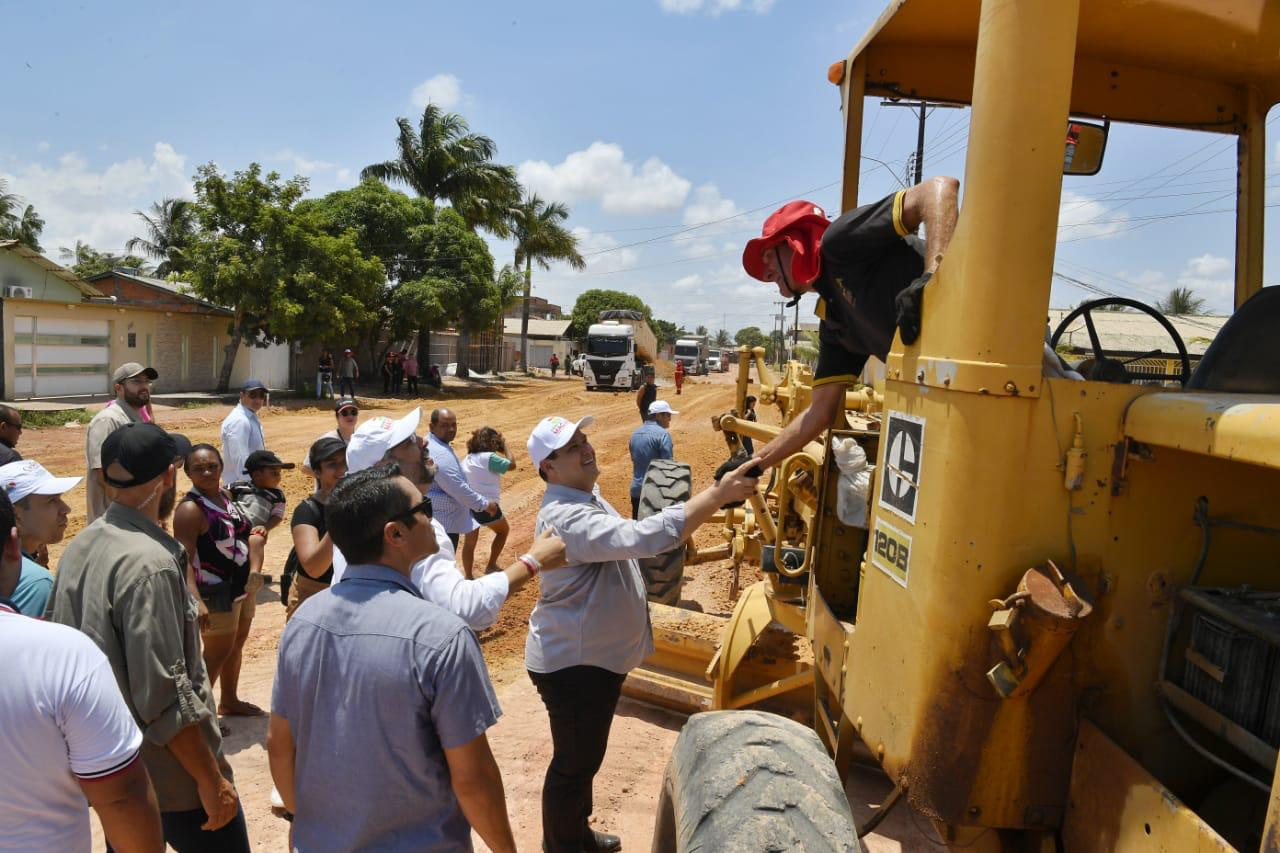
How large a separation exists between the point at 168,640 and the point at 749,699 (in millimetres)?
2709

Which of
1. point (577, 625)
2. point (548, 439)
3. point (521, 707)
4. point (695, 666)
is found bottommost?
point (521, 707)

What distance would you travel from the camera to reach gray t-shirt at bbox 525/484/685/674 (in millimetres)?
3064

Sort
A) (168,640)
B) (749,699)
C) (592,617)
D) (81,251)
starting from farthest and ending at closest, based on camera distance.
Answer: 1. (81,251)
2. (749,699)
3. (592,617)
4. (168,640)

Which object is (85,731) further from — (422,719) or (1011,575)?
(1011,575)

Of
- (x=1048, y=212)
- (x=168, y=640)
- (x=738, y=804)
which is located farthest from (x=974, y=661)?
(x=168, y=640)

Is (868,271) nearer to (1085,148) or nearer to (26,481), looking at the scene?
(1085,148)

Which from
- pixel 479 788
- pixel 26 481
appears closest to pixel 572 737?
pixel 479 788

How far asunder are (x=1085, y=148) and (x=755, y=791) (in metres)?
2.49

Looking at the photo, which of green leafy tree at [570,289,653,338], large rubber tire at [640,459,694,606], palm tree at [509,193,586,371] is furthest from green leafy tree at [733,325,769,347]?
large rubber tire at [640,459,694,606]

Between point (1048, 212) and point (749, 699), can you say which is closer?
point (1048, 212)

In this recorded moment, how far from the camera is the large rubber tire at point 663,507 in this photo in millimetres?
6395

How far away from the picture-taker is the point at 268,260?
23109mm

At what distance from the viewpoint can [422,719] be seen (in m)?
2.11

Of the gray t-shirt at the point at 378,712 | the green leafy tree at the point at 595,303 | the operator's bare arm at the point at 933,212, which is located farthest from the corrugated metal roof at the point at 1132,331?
the green leafy tree at the point at 595,303
